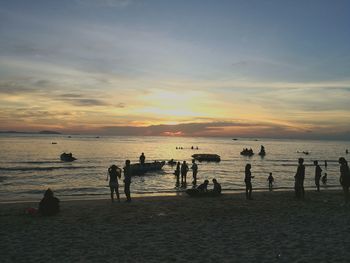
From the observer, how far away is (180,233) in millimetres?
11453

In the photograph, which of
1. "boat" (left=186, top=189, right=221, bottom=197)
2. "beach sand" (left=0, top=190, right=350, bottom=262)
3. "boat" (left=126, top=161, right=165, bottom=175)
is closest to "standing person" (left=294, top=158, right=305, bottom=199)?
"beach sand" (left=0, top=190, right=350, bottom=262)

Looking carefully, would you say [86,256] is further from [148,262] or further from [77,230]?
[77,230]

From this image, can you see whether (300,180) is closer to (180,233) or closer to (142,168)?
(180,233)

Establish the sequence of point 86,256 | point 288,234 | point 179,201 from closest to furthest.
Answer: point 86,256 < point 288,234 < point 179,201

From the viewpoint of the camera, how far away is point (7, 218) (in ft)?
46.2

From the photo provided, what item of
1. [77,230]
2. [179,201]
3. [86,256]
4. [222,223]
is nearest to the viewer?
[86,256]

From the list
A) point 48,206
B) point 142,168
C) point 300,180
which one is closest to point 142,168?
point 142,168

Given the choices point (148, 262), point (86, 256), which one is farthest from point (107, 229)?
point (148, 262)

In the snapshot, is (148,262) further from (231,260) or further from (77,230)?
(77,230)

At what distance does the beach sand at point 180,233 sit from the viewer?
29.4 feet

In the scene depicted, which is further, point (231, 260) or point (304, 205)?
point (304, 205)

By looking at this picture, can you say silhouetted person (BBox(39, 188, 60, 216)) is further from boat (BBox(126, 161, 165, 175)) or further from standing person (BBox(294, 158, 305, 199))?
boat (BBox(126, 161, 165, 175))

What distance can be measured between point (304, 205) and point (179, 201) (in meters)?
6.40

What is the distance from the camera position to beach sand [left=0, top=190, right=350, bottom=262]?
29.4ft
